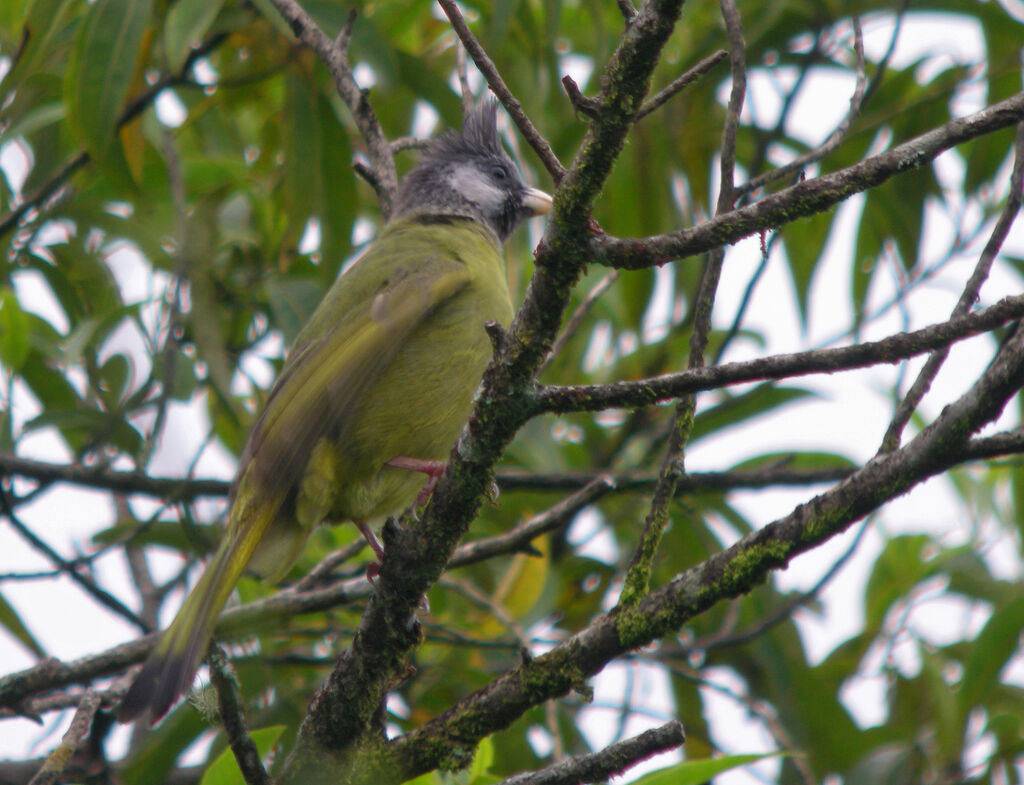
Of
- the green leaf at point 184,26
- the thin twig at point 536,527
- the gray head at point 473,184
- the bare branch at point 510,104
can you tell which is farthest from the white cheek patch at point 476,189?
the bare branch at point 510,104

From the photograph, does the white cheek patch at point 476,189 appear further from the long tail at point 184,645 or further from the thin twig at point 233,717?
the thin twig at point 233,717

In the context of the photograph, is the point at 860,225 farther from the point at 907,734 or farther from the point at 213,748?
the point at 213,748

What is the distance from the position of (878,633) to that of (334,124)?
2.80 m

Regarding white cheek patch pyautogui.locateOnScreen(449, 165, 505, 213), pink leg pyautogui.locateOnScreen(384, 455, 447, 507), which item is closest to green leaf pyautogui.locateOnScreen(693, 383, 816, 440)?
white cheek patch pyautogui.locateOnScreen(449, 165, 505, 213)

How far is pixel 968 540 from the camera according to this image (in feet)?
14.6

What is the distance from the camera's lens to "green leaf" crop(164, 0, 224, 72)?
278cm

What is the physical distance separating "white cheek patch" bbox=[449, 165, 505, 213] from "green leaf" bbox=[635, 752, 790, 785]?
2.53m

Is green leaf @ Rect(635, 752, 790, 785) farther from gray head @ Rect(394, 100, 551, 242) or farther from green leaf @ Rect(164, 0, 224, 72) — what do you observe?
gray head @ Rect(394, 100, 551, 242)

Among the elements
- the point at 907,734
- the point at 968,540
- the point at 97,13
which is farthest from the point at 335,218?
the point at 968,540

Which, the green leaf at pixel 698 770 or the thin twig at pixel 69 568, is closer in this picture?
the green leaf at pixel 698 770

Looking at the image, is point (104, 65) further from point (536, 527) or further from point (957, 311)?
point (957, 311)

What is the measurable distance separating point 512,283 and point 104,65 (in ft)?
5.61

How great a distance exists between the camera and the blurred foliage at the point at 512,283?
325 cm

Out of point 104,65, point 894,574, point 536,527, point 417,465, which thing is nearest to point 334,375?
point 417,465
